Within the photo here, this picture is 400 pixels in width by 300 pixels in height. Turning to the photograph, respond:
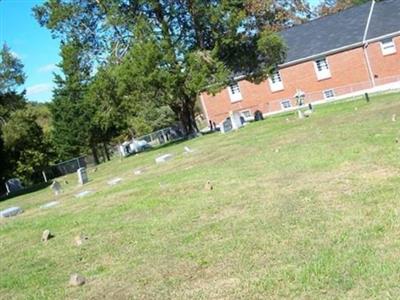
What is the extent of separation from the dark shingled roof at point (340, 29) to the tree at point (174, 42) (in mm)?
7073

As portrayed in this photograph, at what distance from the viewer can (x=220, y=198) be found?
431 inches

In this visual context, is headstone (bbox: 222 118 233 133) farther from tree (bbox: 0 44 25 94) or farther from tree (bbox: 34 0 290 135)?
tree (bbox: 0 44 25 94)

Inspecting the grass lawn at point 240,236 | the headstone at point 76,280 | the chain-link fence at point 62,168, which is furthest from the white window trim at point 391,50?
the headstone at point 76,280

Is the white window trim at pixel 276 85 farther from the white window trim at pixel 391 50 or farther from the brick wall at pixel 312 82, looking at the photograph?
the white window trim at pixel 391 50

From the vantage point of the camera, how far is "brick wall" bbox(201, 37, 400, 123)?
137 ft

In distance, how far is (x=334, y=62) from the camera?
43719mm

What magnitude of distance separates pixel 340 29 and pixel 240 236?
129 feet

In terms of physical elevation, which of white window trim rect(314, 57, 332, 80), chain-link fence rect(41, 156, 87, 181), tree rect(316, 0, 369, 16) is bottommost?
chain-link fence rect(41, 156, 87, 181)

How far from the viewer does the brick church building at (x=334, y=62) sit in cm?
4138

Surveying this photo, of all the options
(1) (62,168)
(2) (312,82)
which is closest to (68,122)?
(1) (62,168)

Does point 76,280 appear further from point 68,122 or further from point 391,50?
point 68,122

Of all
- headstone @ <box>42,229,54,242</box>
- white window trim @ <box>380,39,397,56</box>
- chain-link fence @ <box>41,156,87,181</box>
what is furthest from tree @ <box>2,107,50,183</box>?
headstone @ <box>42,229,54,242</box>

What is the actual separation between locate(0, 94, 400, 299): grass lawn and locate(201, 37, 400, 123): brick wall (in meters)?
28.4

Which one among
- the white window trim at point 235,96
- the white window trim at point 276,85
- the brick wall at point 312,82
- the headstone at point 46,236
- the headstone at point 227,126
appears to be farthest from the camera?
the white window trim at point 235,96
